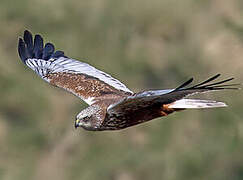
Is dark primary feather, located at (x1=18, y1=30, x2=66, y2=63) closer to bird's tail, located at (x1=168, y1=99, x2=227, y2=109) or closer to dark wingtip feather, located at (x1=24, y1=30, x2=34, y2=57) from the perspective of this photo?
dark wingtip feather, located at (x1=24, y1=30, x2=34, y2=57)

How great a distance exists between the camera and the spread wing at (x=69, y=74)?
11625 millimetres

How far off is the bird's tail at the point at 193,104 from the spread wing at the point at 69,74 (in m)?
0.72

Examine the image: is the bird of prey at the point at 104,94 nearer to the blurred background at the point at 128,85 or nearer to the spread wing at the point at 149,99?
the spread wing at the point at 149,99

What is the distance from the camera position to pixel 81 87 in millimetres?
11742

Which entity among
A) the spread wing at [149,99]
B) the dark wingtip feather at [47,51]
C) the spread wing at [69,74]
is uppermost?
the dark wingtip feather at [47,51]

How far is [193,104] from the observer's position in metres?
10.9

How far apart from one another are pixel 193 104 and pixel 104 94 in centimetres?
105

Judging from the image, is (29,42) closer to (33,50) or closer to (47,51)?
(33,50)

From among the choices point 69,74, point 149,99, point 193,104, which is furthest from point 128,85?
point 149,99

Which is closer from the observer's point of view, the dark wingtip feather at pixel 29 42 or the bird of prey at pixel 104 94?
the bird of prey at pixel 104 94

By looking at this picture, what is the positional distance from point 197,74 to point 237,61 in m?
2.11

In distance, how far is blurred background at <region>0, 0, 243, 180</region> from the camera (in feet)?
57.9

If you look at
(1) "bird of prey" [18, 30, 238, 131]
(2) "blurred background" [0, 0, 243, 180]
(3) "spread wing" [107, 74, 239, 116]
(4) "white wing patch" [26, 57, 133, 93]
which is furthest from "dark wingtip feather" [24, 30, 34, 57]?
(2) "blurred background" [0, 0, 243, 180]

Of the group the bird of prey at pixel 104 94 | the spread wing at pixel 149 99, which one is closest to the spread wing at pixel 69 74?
the bird of prey at pixel 104 94
